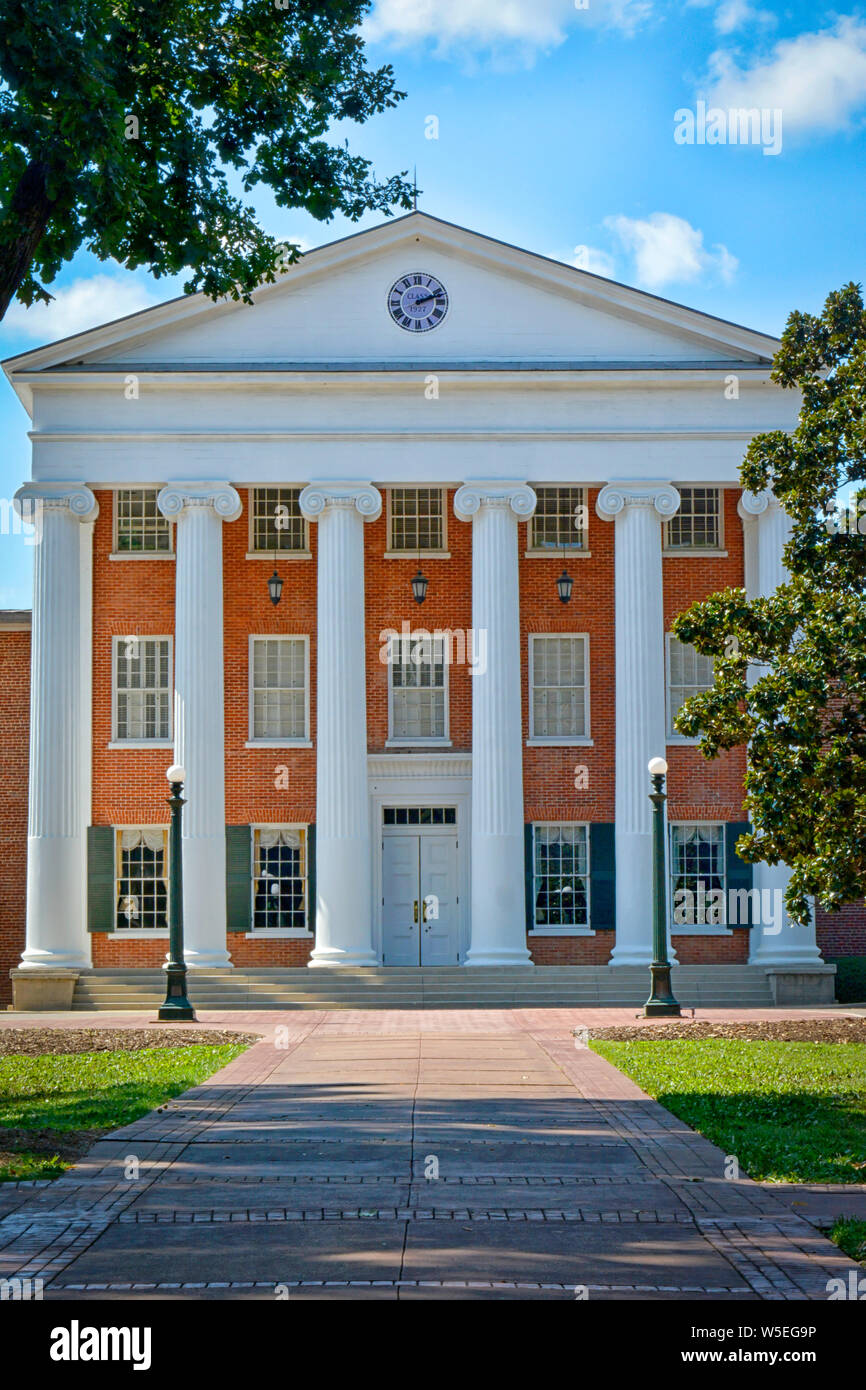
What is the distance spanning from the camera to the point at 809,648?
16516 millimetres

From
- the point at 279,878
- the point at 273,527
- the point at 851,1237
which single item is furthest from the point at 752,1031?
the point at 273,527

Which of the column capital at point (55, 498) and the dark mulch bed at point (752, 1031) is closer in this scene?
the dark mulch bed at point (752, 1031)

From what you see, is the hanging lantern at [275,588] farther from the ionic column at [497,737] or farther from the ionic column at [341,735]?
the ionic column at [497,737]

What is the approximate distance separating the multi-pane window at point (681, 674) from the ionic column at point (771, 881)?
4.47ft

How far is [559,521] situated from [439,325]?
4.76 meters

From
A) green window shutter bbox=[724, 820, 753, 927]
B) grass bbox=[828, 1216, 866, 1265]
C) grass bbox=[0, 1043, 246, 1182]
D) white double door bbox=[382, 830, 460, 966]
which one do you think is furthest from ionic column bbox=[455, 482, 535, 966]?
grass bbox=[828, 1216, 866, 1265]

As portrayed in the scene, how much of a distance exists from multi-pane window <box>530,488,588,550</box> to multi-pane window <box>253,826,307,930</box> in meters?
7.93

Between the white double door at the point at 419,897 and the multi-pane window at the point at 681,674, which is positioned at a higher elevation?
the multi-pane window at the point at 681,674

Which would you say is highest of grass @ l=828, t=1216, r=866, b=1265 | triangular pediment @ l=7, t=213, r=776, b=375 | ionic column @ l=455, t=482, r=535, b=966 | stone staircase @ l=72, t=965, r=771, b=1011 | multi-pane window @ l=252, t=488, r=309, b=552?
triangular pediment @ l=7, t=213, r=776, b=375

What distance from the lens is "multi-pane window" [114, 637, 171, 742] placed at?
32.4m

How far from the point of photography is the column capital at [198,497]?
30922 millimetres

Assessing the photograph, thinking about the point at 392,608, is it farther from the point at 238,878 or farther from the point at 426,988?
the point at 426,988

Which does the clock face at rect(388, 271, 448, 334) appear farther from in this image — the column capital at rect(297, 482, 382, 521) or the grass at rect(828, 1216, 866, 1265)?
the grass at rect(828, 1216, 866, 1265)

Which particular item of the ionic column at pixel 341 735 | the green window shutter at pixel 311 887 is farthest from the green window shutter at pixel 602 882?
the green window shutter at pixel 311 887
